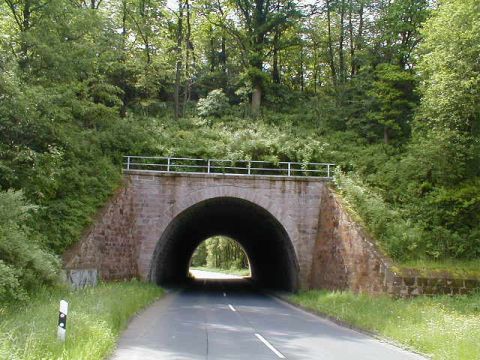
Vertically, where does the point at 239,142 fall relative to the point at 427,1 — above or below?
below

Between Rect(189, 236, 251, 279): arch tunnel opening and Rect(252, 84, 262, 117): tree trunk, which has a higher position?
Rect(252, 84, 262, 117): tree trunk

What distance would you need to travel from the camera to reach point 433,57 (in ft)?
67.8

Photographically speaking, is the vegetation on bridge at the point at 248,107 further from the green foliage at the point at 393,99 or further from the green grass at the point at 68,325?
the green grass at the point at 68,325

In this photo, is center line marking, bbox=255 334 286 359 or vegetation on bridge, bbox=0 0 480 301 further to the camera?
vegetation on bridge, bbox=0 0 480 301

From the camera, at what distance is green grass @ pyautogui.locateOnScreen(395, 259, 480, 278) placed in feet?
54.8

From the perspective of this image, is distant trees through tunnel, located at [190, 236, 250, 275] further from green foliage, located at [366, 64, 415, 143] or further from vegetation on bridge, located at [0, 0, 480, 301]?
green foliage, located at [366, 64, 415, 143]

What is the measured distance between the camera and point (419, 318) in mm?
12156

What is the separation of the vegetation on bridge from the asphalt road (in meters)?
2.96

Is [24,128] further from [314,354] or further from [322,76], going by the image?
[322,76]

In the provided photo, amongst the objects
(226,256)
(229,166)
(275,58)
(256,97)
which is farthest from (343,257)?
(226,256)

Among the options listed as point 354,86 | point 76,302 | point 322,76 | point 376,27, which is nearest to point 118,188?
point 76,302

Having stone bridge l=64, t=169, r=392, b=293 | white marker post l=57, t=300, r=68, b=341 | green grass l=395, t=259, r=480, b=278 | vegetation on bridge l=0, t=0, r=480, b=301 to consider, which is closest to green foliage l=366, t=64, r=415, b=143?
vegetation on bridge l=0, t=0, r=480, b=301

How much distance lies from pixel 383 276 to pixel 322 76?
31967 mm

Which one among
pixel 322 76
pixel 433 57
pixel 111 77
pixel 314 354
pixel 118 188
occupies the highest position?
pixel 322 76
